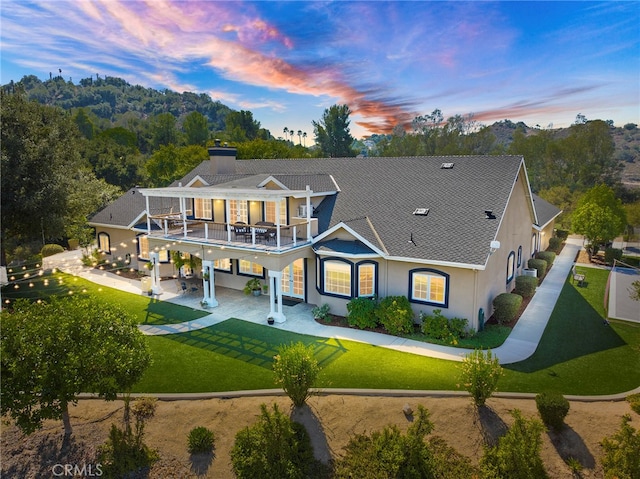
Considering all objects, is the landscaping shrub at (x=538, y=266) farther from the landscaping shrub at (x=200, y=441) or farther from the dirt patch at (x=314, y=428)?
the landscaping shrub at (x=200, y=441)

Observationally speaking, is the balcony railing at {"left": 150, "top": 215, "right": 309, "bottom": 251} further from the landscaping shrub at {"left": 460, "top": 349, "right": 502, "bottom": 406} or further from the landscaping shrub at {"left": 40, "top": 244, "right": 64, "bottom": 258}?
the landscaping shrub at {"left": 40, "top": 244, "right": 64, "bottom": 258}

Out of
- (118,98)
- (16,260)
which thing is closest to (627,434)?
(16,260)

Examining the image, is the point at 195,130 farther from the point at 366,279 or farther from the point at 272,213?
the point at 366,279

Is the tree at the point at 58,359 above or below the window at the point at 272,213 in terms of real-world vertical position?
below

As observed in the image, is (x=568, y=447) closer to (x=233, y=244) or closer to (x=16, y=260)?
(x=233, y=244)

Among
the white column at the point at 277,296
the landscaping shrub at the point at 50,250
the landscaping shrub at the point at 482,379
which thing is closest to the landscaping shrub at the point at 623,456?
the landscaping shrub at the point at 482,379

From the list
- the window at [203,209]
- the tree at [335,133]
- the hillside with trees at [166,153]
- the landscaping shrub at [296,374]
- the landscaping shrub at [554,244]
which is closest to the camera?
the landscaping shrub at [296,374]

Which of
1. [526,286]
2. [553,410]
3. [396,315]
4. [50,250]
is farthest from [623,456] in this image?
[50,250]
